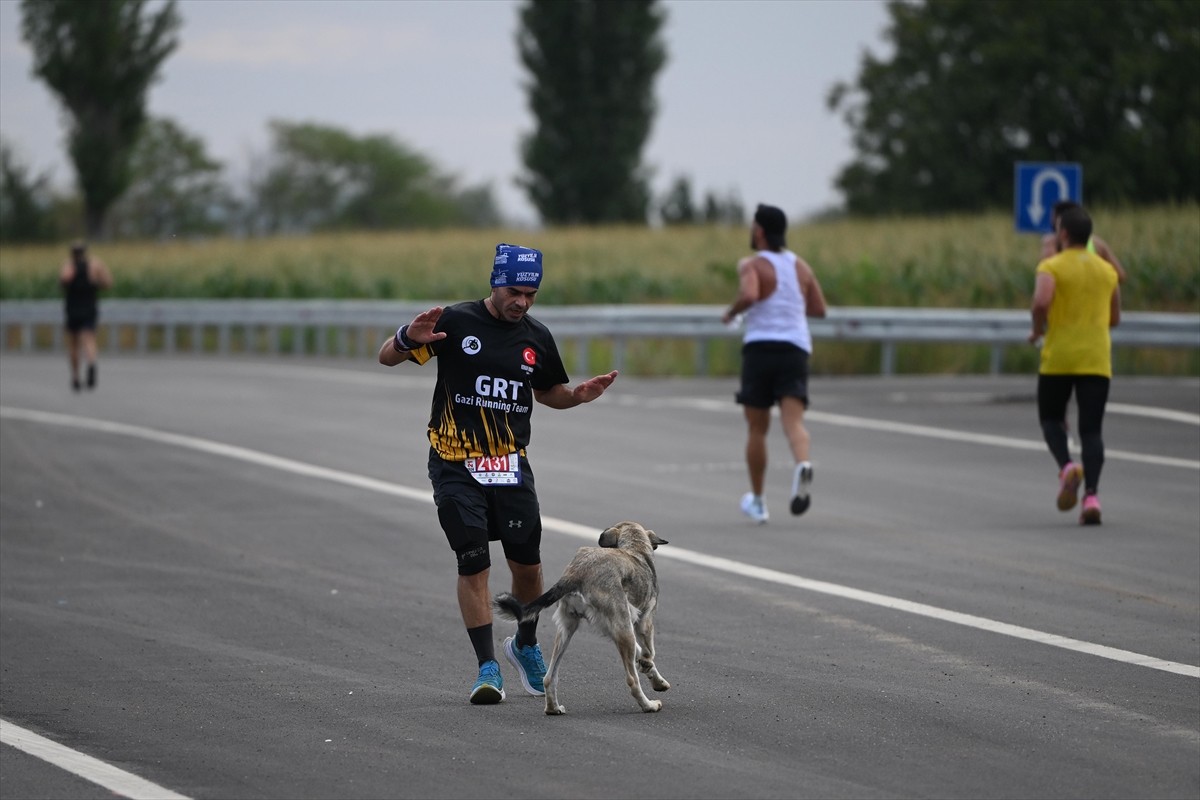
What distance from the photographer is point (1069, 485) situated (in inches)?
484

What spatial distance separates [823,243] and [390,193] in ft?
310

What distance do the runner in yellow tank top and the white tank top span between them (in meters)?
1.55

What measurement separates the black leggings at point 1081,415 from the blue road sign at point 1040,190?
966 centimetres

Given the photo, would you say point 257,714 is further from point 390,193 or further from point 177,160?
point 390,193

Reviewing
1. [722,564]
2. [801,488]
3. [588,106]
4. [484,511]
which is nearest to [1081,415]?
[801,488]

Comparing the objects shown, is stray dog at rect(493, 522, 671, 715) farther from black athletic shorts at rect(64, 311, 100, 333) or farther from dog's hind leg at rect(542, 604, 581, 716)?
black athletic shorts at rect(64, 311, 100, 333)

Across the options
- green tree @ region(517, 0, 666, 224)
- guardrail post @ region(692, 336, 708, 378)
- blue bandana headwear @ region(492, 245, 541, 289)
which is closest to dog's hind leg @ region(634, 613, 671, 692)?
blue bandana headwear @ region(492, 245, 541, 289)

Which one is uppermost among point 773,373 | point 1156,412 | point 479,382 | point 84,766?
point 479,382

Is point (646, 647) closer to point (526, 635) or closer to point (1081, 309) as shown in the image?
point (526, 635)

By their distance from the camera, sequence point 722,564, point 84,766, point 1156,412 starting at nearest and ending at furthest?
point 84,766 < point 722,564 < point 1156,412

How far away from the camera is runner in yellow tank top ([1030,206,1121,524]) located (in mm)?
12594

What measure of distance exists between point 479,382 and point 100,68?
55.6 m

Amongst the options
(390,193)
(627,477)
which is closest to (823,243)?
(627,477)

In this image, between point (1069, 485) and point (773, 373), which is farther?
point (773, 373)
